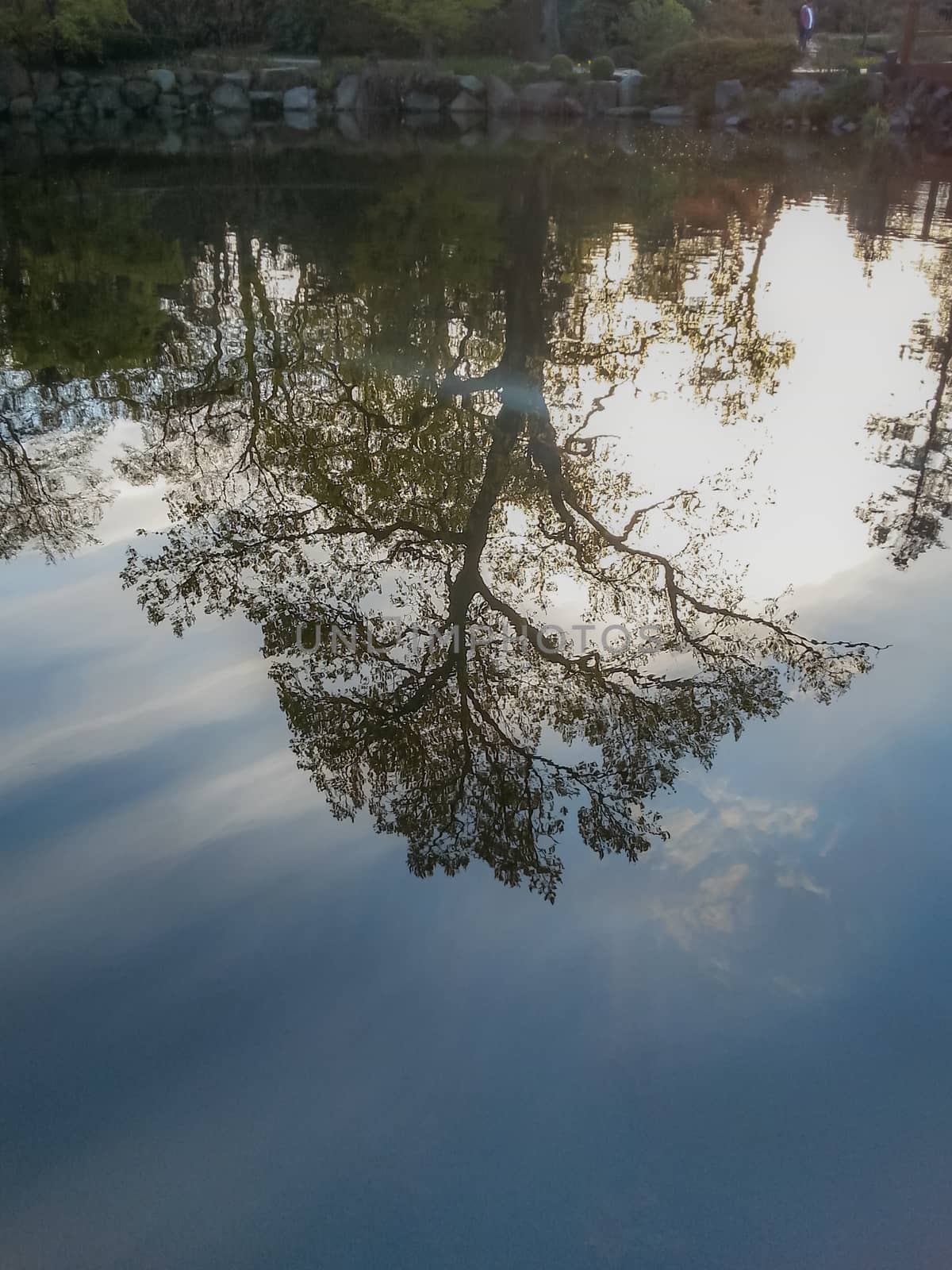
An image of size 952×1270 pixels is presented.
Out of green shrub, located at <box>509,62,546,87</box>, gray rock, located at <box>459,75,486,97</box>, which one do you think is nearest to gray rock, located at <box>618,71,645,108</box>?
green shrub, located at <box>509,62,546,87</box>

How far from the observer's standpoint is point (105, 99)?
33312 millimetres

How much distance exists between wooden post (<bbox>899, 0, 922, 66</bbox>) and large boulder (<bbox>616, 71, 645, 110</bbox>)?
9910mm

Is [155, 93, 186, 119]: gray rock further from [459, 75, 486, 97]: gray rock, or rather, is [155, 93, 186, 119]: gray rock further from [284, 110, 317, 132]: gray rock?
[459, 75, 486, 97]: gray rock

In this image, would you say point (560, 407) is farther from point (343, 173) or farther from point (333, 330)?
point (343, 173)

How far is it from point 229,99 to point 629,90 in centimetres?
1467

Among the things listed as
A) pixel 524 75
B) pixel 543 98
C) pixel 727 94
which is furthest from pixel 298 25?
pixel 727 94

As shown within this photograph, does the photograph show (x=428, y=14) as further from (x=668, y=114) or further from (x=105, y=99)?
(x=105, y=99)

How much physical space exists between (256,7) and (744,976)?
47.5 metres

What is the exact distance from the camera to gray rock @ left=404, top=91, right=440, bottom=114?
37.1m

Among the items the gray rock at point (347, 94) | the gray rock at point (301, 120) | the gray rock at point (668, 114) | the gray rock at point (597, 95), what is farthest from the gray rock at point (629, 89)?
the gray rock at point (301, 120)

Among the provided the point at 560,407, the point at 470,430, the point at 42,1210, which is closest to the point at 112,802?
the point at 42,1210

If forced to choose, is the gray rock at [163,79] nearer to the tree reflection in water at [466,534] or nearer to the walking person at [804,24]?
the walking person at [804,24]

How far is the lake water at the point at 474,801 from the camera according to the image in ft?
9.24

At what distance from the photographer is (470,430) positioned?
8.16 m
